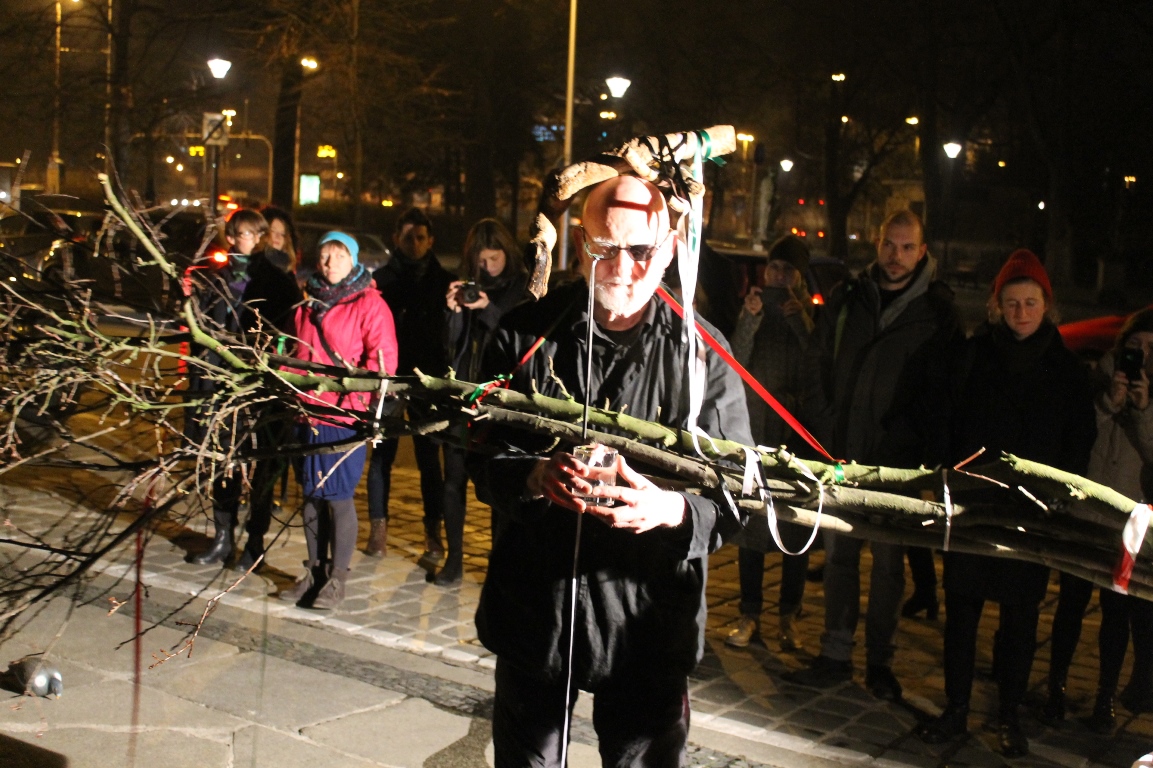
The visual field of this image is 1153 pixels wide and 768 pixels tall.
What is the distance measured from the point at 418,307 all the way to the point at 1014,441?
4.17 metres

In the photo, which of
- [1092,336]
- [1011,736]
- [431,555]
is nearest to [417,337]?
[431,555]

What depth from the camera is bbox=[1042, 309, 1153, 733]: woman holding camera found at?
5.59 meters

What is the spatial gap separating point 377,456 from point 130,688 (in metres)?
2.66

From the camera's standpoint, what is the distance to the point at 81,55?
26.1m

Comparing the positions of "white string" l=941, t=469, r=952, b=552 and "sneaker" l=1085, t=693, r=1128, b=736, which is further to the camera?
"sneaker" l=1085, t=693, r=1128, b=736

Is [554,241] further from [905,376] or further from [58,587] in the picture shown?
[905,376]

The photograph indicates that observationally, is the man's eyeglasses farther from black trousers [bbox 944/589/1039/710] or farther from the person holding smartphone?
the person holding smartphone

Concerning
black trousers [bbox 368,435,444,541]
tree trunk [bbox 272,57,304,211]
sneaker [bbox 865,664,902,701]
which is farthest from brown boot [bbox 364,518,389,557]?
tree trunk [bbox 272,57,304,211]

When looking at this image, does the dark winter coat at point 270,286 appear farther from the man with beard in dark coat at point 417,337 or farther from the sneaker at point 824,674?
the sneaker at point 824,674

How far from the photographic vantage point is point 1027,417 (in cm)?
530

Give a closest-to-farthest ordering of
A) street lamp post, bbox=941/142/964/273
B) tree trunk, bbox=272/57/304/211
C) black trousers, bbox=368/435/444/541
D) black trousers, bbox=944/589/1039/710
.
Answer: black trousers, bbox=944/589/1039/710, black trousers, bbox=368/435/444/541, tree trunk, bbox=272/57/304/211, street lamp post, bbox=941/142/964/273

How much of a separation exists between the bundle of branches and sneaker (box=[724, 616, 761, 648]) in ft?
11.5

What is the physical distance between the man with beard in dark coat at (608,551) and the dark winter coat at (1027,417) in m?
2.43

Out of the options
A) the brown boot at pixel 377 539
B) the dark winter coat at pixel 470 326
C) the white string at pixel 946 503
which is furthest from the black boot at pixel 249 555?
the white string at pixel 946 503
